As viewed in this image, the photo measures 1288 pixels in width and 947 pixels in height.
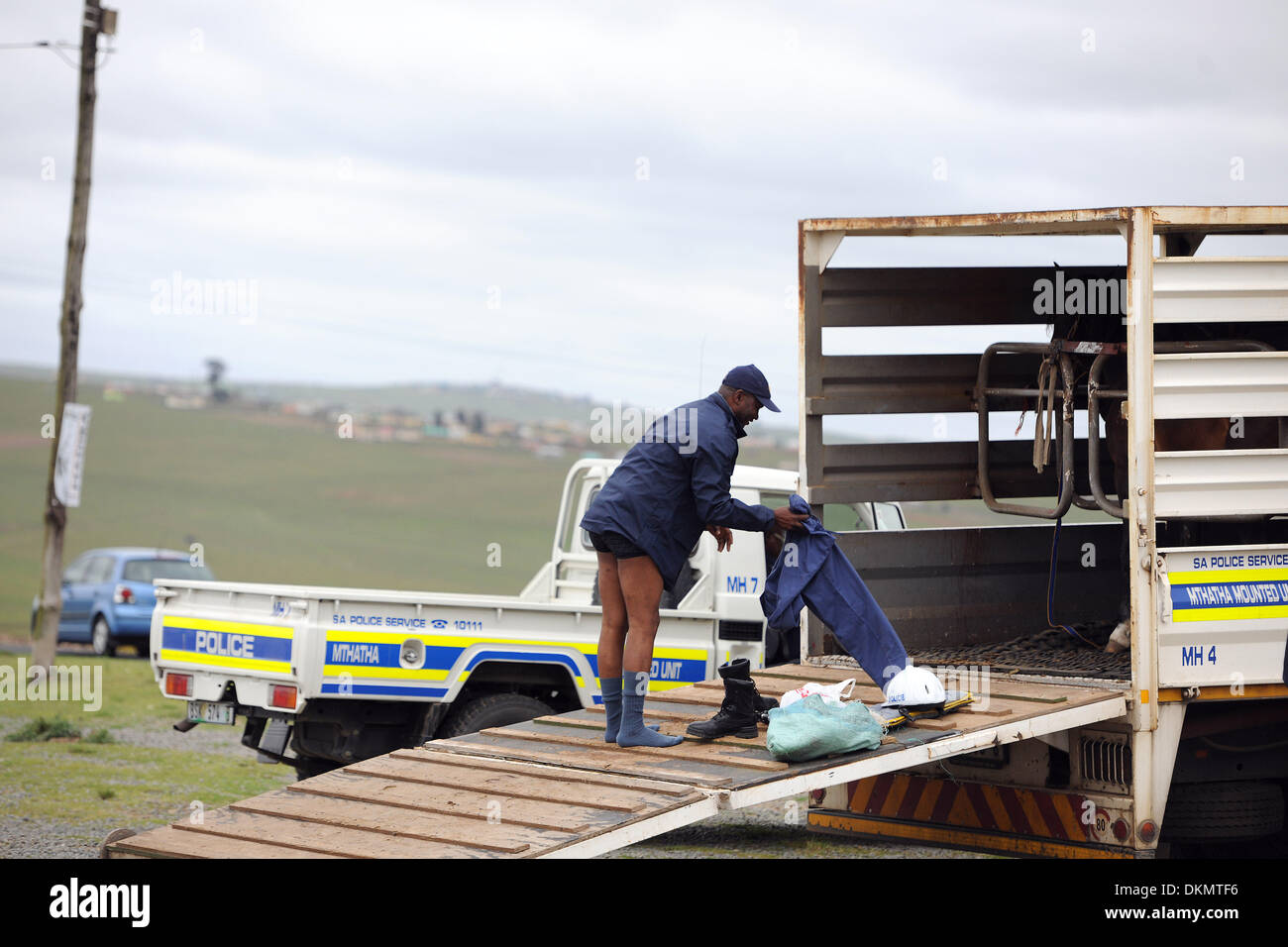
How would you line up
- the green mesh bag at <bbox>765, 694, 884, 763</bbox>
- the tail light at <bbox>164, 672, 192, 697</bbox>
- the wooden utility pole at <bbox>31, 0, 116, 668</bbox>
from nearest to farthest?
the green mesh bag at <bbox>765, 694, 884, 763</bbox> → the tail light at <bbox>164, 672, 192, 697</bbox> → the wooden utility pole at <bbox>31, 0, 116, 668</bbox>

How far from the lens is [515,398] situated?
346ft

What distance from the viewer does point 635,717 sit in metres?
6.37

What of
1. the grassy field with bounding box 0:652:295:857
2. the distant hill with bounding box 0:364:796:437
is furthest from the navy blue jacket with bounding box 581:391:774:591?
the distant hill with bounding box 0:364:796:437

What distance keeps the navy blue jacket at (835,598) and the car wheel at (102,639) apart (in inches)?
645

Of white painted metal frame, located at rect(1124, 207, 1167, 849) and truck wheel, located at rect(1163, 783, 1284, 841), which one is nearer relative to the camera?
white painted metal frame, located at rect(1124, 207, 1167, 849)

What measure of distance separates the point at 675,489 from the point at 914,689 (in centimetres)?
135

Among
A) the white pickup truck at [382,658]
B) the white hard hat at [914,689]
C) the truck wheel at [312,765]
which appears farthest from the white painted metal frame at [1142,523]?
the truck wheel at [312,765]

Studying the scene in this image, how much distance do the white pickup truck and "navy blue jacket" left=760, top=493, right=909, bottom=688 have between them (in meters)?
2.07

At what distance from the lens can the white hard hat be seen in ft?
21.3

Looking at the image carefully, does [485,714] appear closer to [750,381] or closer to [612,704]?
[612,704]

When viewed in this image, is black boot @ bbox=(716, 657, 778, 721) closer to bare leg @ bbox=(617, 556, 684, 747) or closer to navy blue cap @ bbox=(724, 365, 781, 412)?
bare leg @ bbox=(617, 556, 684, 747)

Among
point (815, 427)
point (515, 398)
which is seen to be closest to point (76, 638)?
point (815, 427)

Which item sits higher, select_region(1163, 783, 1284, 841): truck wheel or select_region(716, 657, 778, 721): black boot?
select_region(716, 657, 778, 721): black boot
